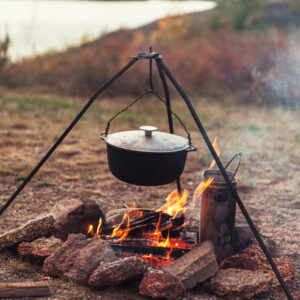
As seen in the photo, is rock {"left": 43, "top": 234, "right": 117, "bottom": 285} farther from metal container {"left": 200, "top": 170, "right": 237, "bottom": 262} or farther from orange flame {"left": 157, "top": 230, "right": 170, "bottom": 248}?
metal container {"left": 200, "top": 170, "right": 237, "bottom": 262}

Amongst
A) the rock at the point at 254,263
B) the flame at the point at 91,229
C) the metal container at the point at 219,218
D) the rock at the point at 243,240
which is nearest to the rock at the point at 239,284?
the rock at the point at 254,263

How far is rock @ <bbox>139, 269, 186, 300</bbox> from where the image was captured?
2.80 meters

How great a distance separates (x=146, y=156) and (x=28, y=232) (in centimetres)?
120

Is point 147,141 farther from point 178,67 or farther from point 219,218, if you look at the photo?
point 178,67

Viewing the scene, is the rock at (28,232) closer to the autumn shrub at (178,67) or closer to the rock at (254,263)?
the rock at (254,263)

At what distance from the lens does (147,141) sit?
3.07 m

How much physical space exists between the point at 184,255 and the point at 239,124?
5.51 m

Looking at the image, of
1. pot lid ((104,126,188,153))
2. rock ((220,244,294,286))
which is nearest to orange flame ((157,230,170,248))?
rock ((220,244,294,286))

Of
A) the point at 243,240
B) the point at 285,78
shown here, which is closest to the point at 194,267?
the point at 243,240

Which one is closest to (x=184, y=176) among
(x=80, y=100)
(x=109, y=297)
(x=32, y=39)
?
(x=109, y=297)

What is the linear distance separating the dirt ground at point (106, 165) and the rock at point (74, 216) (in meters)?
0.48

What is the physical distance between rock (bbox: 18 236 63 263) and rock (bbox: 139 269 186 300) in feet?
2.66

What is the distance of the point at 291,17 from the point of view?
18188 millimetres

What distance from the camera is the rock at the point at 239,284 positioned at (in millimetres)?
2961
